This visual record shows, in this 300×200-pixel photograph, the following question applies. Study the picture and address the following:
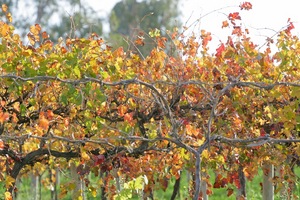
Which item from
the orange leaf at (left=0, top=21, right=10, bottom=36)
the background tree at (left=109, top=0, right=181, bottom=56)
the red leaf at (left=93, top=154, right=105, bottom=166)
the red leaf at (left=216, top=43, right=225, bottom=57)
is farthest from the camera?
the background tree at (left=109, top=0, right=181, bottom=56)

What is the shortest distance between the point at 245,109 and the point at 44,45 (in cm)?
169

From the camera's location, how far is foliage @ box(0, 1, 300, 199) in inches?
216

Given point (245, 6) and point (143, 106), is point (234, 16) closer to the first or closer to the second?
point (245, 6)

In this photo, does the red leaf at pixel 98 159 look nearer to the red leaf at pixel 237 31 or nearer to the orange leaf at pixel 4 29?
the orange leaf at pixel 4 29

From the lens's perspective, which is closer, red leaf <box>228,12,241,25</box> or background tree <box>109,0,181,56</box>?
red leaf <box>228,12,241,25</box>

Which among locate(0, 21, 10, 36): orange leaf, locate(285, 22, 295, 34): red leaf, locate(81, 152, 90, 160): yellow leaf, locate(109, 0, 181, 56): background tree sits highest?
locate(109, 0, 181, 56): background tree

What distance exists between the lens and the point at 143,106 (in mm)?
5949

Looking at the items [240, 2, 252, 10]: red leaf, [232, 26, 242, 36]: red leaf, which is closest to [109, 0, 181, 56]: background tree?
[240, 2, 252, 10]: red leaf

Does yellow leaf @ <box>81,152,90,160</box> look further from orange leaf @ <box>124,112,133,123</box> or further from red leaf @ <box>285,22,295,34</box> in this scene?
red leaf @ <box>285,22,295,34</box>

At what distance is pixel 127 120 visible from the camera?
216 inches

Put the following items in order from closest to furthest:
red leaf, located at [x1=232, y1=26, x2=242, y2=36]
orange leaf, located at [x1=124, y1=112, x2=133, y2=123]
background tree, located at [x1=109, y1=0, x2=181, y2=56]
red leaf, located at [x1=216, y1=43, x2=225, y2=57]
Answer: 1. orange leaf, located at [x1=124, y1=112, x2=133, y2=123]
2. red leaf, located at [x1=216, y1=43, x2=225, y2=57]
3. red leaf, located at [x1=232, y1=26, x2=242, y2=36]
4. background tree, located at [x1=109, y1=0, x2=181, y2=56]

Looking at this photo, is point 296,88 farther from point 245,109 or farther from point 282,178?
point 282,178

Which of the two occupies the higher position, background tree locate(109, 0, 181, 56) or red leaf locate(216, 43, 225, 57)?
background tree locate(109, 0, 181, 56)

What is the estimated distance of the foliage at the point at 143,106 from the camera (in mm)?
5488
